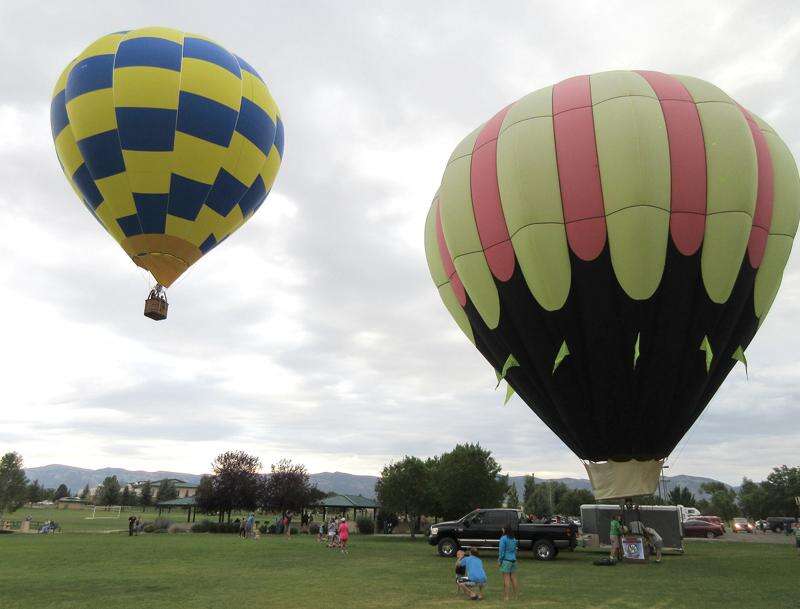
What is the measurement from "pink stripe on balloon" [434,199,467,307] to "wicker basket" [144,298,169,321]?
755 cm

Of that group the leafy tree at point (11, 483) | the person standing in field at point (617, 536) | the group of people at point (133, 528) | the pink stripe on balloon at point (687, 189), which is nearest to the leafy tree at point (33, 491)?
the leafy tree at point (11, 483)

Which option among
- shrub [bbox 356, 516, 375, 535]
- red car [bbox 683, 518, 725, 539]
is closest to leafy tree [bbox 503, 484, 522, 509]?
shrub [bbox 356, 516, 375, 535]

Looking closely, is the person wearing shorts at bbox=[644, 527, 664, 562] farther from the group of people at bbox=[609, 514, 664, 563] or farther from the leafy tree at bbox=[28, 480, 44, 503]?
the leafy tree at bbox=[28, 480, 44, 503]

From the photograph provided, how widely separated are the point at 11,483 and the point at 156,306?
55.1 m

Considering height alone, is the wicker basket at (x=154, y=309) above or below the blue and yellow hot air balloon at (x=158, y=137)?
below

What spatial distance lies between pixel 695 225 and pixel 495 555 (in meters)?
12.2

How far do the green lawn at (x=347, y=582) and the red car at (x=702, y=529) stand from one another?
17.6 metres

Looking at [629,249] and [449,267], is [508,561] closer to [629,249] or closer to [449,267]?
[629,249]

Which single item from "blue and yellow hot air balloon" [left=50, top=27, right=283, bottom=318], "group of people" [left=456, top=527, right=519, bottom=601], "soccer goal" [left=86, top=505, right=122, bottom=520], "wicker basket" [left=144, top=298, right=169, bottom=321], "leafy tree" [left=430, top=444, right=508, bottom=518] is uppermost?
"blue and yellow hot air balloon" [left=50, top=27, right=283, bottom=318]

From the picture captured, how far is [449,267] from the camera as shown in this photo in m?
15.9

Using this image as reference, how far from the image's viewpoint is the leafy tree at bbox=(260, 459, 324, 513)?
4481 centimetres

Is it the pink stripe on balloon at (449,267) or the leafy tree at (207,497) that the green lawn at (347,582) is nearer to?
the pink stripe on balloon at (449,267)

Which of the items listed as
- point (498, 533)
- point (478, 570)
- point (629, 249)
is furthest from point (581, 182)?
point (498, 533)

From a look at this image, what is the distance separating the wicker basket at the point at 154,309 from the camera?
49.6 ft
